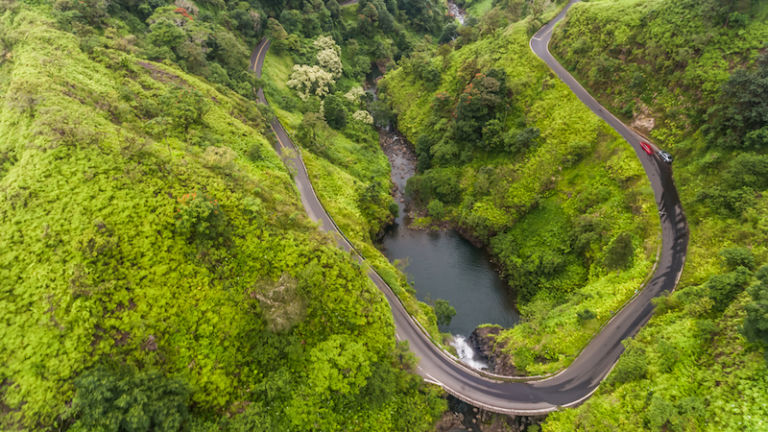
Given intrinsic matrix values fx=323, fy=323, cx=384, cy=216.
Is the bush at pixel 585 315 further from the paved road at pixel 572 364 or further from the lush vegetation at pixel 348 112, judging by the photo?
the lush vegetation at pixel 348 112

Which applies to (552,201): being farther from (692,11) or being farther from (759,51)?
(692,11)

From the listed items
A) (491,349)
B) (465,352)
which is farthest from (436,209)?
(491,349)

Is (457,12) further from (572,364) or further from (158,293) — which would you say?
(158,293)

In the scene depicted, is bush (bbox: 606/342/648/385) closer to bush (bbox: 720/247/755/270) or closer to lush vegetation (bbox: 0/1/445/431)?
bush (bbox: 720/247/755/270)

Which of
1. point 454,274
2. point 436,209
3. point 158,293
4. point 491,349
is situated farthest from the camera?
point 436,209

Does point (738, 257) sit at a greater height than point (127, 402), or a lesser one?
greater

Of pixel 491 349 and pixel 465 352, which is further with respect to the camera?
pixel 465 352

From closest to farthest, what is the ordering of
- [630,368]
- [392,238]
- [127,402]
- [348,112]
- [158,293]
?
1. [127,402]
2. [158,293]
3. [630,368]
4. [392,238]
5. [348,112]

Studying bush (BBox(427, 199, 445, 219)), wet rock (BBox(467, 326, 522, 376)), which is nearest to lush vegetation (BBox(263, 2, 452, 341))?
bush (BBox(427, 199, 445, 219))
